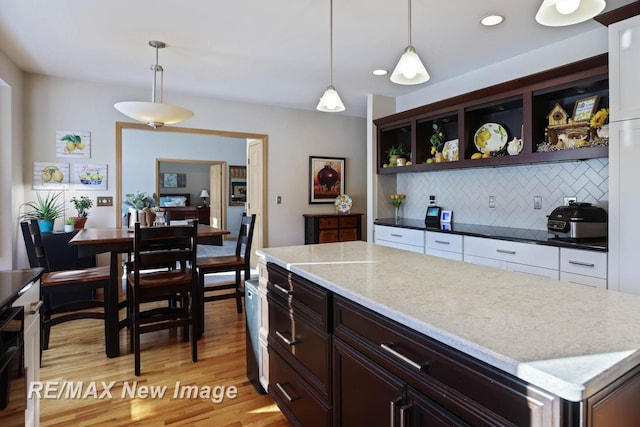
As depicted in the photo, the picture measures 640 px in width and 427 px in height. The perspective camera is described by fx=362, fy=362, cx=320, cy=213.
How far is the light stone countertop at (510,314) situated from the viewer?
705 millimetres

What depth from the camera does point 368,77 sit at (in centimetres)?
399

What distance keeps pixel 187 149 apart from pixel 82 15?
6.32m

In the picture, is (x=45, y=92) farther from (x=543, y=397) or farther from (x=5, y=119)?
(x=543, y=397)

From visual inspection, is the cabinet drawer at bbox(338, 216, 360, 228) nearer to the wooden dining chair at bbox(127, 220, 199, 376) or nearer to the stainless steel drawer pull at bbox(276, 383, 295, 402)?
the wooden dining chair at bbox(127, 220, 199, 376)

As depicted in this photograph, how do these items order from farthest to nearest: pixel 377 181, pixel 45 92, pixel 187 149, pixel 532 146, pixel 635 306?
1. pixel 187 149
2. pixel 377 181
3. pixel 45 92
4. pixel 532 146
5. pixel 635 306

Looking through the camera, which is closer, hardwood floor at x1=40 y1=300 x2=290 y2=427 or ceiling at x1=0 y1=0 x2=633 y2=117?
hardwood floor at x1=40 y1=300 x2=290 y2=427

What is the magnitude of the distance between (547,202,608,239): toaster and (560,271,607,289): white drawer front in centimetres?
28

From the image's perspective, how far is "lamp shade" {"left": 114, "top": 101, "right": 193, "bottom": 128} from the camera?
9.72 feet

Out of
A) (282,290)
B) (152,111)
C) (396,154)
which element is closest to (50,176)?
(152,111)

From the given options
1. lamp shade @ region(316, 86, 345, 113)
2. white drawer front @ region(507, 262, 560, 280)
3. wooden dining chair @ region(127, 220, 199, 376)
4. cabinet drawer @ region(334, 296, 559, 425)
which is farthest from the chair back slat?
white drawer front @ region(507, 262, 560, 280)

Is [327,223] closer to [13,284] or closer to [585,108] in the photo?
[585,108]

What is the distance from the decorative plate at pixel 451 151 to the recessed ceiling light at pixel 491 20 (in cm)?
131

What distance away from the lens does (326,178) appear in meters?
5.65

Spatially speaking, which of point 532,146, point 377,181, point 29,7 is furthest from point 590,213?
point 29,7
